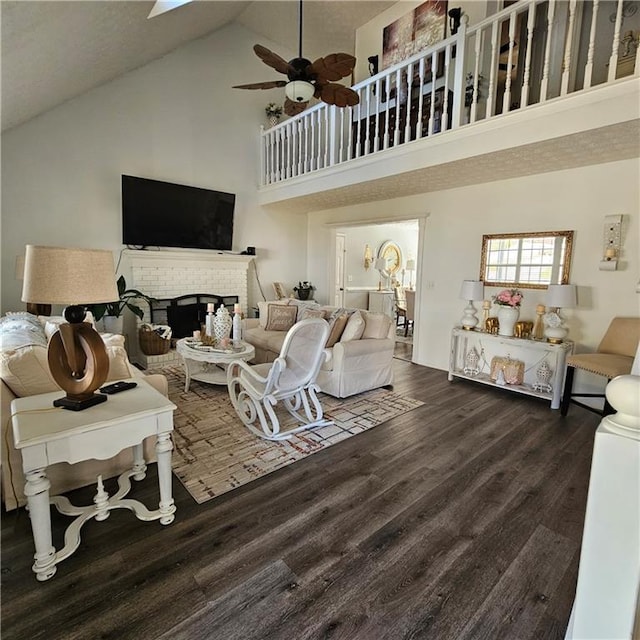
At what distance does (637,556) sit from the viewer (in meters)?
0.87

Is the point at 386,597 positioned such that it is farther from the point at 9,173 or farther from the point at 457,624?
the point at 9,173

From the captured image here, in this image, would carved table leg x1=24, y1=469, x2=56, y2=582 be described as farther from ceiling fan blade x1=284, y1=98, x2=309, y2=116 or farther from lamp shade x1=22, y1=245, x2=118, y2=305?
ceiling fan blade x1=284, y1=98, x2=309, y2=116

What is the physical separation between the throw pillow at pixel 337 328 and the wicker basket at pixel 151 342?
259cm

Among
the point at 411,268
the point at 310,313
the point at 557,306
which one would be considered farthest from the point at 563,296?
the point at 411,268

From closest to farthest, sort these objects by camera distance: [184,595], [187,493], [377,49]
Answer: [184,595]
[187,493]
[377,49]

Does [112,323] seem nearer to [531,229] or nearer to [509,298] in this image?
[509,298]

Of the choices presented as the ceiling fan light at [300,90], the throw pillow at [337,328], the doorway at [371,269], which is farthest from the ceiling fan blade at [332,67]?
the doorway at [371,269]

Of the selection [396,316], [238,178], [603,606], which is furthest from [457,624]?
[396,316]

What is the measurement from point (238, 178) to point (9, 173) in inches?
125

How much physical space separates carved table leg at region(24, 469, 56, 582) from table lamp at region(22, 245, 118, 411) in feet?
1.11

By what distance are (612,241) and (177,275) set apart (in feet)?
18.7

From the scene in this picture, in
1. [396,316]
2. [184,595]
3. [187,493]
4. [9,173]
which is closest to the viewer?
[184,595]

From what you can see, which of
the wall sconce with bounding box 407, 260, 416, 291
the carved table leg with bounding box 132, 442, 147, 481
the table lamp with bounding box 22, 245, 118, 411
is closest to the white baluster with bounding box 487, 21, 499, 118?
the table lamp with bounding box 22, 245, 118, 411

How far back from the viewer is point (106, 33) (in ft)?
10.6
